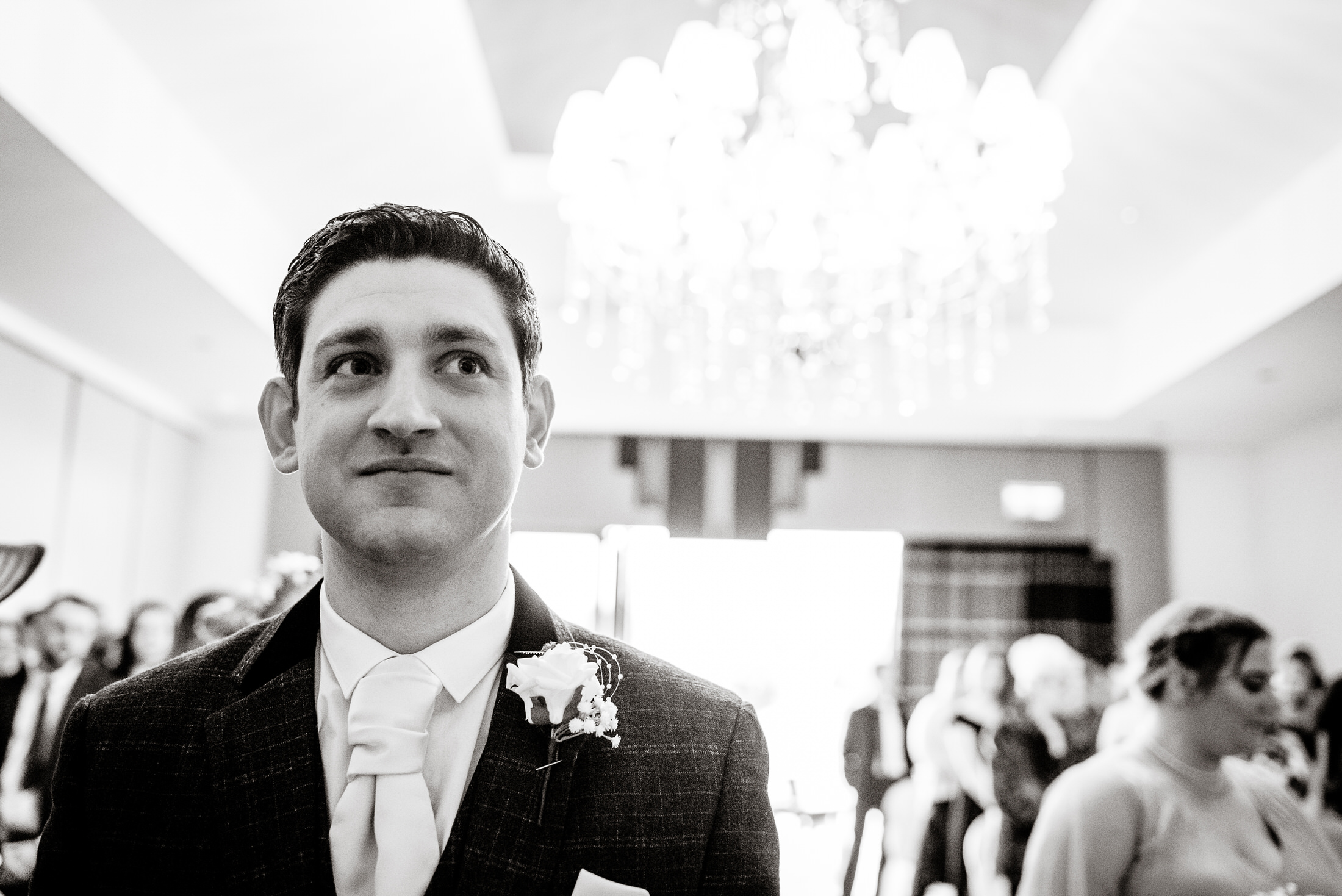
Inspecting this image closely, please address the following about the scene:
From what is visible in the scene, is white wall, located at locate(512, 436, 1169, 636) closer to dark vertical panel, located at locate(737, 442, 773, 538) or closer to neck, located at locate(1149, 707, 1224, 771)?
dark vertical panel, located at locate(737, 442, 773, 538)

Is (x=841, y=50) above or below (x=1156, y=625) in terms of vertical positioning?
above

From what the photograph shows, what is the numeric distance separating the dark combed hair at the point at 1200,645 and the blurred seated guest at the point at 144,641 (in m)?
3.73

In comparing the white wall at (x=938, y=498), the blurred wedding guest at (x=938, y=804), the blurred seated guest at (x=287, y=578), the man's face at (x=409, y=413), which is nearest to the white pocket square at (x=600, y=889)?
the man's face at (x=409, y=413)

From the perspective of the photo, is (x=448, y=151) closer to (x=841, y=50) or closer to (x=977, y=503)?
(x=841, y=50)

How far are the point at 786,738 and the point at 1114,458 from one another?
12.5ft

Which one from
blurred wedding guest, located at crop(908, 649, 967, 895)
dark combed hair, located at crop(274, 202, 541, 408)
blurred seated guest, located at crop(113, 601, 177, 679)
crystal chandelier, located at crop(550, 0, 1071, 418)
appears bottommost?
blurred wedding guest, located at crop(908, 649, 967, 895)

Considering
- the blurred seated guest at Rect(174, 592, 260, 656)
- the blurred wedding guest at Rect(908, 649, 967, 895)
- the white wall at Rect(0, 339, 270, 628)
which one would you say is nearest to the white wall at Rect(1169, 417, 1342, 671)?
the blurred wedding guest at Rect(908, 649, 967, 895)

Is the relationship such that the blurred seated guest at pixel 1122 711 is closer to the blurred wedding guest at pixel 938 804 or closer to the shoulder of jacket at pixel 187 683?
the blurred wedding guest at pixel 938 804

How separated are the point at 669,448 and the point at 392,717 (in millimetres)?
8314

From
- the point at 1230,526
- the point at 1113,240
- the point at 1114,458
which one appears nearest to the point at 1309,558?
the point at 1230,526

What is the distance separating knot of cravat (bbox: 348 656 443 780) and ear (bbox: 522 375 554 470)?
0.95 feet

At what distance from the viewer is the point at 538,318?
1406mm

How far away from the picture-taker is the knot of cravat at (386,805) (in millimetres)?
1078

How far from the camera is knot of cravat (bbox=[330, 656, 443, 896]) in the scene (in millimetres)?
1078
